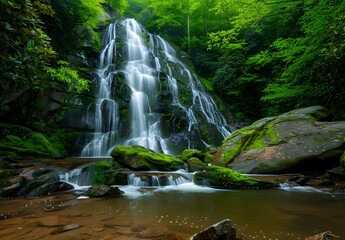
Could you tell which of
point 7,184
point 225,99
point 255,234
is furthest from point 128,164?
point 225,99

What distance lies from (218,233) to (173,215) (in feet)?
5.15

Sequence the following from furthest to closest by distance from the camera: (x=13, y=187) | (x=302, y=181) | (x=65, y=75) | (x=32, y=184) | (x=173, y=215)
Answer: (x=65, y=75) < (x=302, y=181) < (x=32, y=184) < (x=13, y=187) < (x=173, y=215)

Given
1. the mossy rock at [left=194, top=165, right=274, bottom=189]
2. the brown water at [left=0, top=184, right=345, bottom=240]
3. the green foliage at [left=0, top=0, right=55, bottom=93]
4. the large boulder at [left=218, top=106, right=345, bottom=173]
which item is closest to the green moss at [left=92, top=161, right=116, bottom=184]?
the brown water at [left=0, top=184, right=345, bottom=240]

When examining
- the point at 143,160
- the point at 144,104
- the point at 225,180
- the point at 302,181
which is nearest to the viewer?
the point at 302,181

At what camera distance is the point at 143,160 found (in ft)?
27.3

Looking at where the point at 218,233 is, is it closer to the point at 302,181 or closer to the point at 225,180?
the point at 225,180

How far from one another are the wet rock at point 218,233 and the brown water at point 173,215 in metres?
0.47

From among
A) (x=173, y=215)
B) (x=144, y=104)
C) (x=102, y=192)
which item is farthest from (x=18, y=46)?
(x=144, y=104)

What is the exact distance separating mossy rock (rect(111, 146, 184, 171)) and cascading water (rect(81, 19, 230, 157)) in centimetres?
407

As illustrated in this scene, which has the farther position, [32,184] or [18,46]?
[32,184]

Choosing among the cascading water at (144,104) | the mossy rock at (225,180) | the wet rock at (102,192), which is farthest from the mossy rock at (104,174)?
the cascading water at (144,104)

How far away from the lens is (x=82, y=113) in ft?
44.8

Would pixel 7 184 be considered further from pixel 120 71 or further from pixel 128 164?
pixel 120 71

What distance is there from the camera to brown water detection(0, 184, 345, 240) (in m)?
3.16
